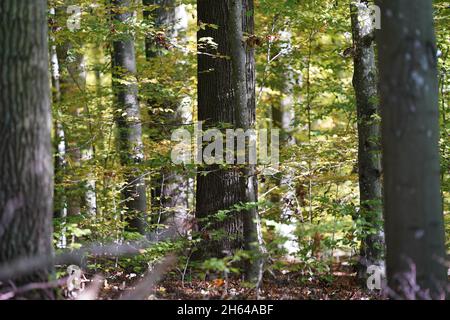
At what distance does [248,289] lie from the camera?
684cm

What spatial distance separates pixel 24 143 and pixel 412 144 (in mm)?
3347

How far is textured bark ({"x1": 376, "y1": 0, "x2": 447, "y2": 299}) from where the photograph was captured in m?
5.09

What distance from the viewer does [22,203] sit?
521cm

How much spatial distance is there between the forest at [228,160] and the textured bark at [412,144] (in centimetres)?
1

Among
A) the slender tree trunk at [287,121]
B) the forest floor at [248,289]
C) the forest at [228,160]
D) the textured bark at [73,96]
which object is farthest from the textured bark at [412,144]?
the textured bark at [73,96]

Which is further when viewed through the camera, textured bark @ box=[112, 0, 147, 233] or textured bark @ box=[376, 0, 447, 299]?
textured bark @ box=[112, 0, 147, 233]

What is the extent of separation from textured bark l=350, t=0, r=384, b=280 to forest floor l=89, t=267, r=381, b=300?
0.63m

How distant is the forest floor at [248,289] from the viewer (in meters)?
6.71

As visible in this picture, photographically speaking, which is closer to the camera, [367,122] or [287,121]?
[367,122]

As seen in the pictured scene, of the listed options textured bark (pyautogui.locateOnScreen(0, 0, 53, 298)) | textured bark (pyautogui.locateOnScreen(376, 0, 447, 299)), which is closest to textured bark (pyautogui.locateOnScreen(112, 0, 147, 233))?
textured bark (pyautogui.locateOnScreen(0, 0, 53, 298))

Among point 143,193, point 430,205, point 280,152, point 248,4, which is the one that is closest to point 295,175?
point 280,152

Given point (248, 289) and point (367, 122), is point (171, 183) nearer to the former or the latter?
point (367, 122)

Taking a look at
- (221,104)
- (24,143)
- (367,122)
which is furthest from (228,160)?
(24,143)

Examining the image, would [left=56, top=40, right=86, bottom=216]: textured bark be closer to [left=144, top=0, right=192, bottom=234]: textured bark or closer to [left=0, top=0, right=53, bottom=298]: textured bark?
[left=144, top=0, right=192, bottom=234]: textured bark
